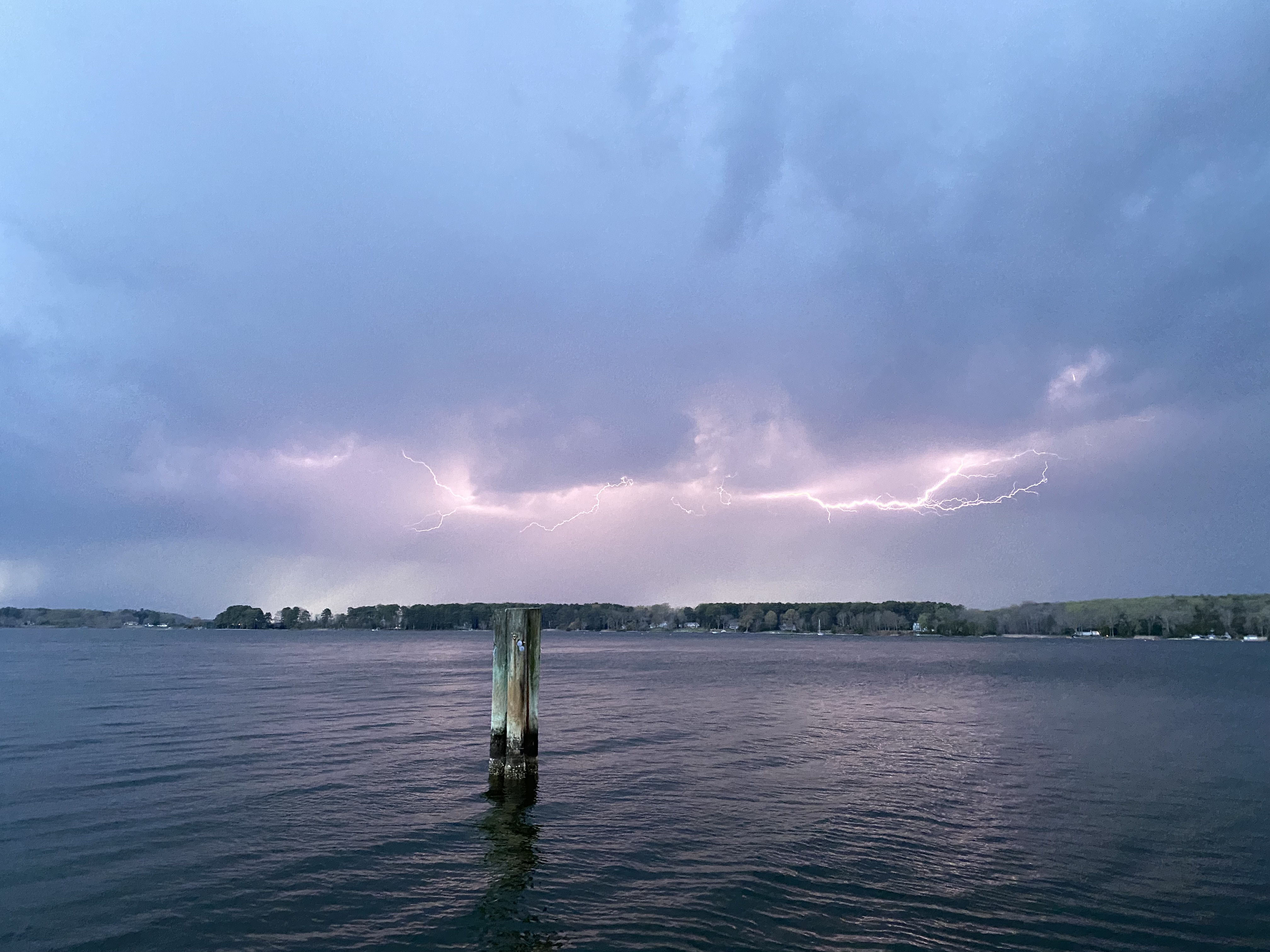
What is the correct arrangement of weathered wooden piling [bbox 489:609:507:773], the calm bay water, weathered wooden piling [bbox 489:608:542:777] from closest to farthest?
the calm bay water < weathered wooden piling [bbox 489:608:542:777] < weathered wooden piling [bbox 489:609:507:773]

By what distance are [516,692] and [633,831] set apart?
5.39 metres

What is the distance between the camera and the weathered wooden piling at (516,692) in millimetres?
21109

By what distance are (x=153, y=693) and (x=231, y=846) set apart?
Answer: 42.6 m

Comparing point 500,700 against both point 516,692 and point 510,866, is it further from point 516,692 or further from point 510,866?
point 510,866

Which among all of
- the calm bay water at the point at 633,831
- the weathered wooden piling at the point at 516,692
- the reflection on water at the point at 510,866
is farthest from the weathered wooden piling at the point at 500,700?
the calm bay water at the point at 633,831

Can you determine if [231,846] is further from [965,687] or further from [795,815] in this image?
[965,687]

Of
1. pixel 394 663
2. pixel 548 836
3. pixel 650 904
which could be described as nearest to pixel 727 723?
pixel 548 836

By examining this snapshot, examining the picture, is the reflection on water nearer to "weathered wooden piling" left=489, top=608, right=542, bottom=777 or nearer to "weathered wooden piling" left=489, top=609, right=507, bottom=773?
"weathered wooden piling" left=489, top=608, right=542, bottom=777

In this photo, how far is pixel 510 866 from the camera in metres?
15.4

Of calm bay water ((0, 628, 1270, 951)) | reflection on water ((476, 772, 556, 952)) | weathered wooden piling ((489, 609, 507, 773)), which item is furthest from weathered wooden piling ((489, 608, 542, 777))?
calm bay water ((0, 628, 1270, 951))

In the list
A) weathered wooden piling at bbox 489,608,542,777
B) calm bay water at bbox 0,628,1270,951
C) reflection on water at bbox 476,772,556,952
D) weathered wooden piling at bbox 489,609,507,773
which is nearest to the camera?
reflection on water at bbox 476,772,556,952

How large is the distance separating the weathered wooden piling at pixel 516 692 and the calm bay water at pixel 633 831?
1.04 metres

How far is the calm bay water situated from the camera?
41.3 feet

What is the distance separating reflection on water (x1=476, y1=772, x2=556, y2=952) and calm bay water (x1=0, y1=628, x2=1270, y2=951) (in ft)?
0.29
